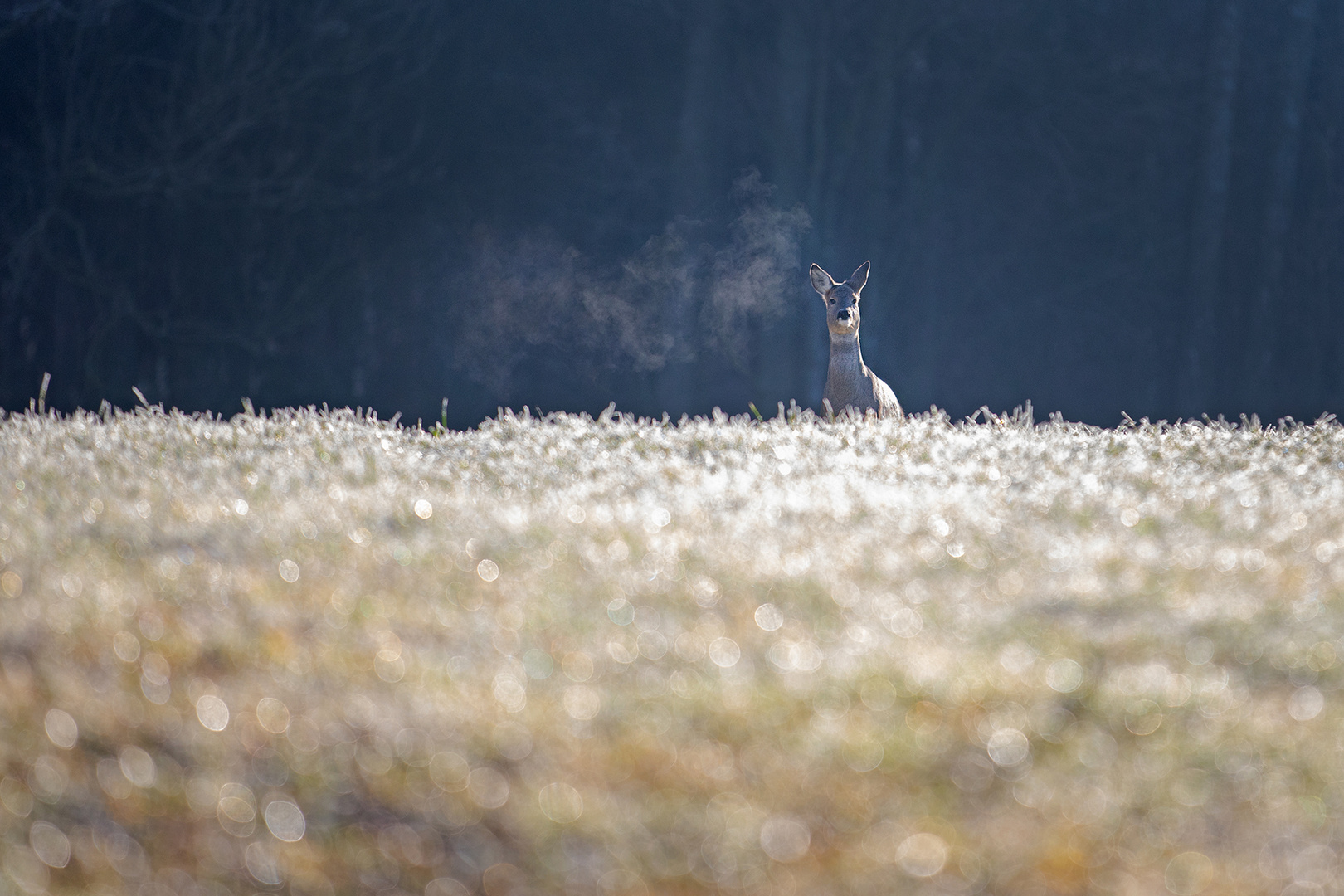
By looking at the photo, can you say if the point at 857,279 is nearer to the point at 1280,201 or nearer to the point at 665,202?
the point at 665,202

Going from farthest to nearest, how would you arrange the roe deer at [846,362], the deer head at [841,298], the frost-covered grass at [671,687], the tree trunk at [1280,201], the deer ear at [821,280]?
the tree trunk at [1280,201], the deer ear at [821,280], the deer head at [841,298], the roe deer at [846,362], the frost-covered grass at [671,687]

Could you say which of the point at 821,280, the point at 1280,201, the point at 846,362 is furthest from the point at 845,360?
the point at 1280,201

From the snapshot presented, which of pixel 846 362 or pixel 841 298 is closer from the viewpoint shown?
pixel 846 362

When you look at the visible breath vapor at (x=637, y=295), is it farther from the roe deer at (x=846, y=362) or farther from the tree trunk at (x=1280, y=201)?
the tree trunk at (x=1280, y=201)

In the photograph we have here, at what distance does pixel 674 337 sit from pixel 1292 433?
6.61m

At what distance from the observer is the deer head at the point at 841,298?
8703 mm

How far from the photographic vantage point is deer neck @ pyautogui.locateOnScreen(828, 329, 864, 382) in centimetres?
861

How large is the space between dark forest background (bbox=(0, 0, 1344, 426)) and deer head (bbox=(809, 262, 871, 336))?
3973 millimetres

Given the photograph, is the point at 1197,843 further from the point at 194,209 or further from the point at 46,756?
the point at 194,209

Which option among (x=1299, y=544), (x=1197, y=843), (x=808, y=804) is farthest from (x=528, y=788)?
(x=1299, y=544)

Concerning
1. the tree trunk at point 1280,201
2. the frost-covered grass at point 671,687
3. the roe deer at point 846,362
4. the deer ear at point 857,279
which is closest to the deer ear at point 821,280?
the roe deer at point 846,362

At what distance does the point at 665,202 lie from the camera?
13133 millimetres

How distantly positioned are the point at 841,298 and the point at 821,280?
0.25 metres

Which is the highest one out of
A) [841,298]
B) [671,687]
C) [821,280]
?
[821,280]
